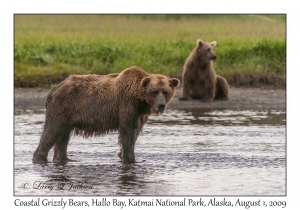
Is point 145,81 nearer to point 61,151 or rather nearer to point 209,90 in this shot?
point 61,151

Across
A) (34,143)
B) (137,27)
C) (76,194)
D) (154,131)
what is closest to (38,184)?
(76,194)

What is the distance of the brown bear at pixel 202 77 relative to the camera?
15.6 m

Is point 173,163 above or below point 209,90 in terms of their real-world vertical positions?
below

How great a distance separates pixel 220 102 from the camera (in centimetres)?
1570

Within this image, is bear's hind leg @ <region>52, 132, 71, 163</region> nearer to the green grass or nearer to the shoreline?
the shoreline

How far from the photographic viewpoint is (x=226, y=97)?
1584 cm

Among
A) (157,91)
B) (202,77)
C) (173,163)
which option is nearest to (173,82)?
(157,91)

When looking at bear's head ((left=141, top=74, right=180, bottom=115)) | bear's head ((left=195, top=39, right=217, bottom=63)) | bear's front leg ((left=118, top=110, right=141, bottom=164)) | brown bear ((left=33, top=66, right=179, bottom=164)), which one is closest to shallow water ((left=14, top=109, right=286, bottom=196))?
bear's front leg ((left=118, top=110, right=141, bottom=164))

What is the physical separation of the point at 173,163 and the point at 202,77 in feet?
20.8

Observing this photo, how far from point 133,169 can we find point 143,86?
106cm

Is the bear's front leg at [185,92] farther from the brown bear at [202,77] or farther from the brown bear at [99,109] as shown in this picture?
the brown bear at [99,109]
